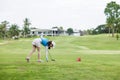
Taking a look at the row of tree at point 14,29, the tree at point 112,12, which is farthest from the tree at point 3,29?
the tree at point 112,12

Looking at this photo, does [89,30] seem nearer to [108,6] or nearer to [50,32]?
[50,32]

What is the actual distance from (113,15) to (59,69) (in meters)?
81.5

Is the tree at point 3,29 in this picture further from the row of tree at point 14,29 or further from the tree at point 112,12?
the tree at point 112,12

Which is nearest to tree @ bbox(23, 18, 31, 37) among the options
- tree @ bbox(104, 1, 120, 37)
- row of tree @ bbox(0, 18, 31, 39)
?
row of tree @ bbox(0, 18, 31, 39)

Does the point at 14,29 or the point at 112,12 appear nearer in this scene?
the point at 112,12

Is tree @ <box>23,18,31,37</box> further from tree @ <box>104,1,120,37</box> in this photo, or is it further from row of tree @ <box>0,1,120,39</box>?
tree @ <box>104,1,120,37</box>

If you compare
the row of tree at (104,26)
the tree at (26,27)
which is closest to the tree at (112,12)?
the row of tree at (104,26)

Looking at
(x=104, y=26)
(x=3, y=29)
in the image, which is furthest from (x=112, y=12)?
(x=3, y=29)

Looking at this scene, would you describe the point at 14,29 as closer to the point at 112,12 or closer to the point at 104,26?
the point at 104,26

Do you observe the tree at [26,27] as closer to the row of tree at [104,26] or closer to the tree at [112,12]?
the row of tree at [104,26]

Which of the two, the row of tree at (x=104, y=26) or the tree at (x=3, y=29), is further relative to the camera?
the tree at (x=3, y=29)

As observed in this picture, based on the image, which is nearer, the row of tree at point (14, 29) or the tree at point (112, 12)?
the tree at point (112, 12)

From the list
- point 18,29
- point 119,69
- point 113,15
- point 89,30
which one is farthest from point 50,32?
point 119,69

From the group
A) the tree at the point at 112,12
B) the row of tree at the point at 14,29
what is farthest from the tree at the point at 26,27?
the tree at the point at 112,12
